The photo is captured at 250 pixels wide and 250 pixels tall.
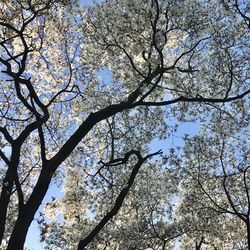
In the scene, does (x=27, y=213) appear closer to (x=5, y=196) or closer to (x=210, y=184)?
(x=5, y=196)

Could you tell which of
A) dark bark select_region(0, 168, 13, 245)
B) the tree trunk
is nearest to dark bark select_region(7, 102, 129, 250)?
the tree trunk

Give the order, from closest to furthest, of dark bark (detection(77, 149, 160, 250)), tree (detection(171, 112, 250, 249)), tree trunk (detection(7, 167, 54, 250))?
tree trunk (detection(7, 167, 54, 250)) < dark bark (detection(77, 149, 160, 250)) < tree (detection(171, 112, 250, 249))

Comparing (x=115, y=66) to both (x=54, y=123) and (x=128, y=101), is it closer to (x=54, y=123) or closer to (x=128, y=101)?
(x=128, y=101)

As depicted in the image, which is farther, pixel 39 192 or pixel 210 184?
pixel 210 184

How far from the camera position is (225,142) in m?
23.8

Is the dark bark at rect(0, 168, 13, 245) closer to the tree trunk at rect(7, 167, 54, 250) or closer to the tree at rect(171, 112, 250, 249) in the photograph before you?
the tree trunk at rect(7, 167, 54, 250)

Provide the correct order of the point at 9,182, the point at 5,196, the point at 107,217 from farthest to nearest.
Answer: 1. the point at 9,182
2. the point at 5,196
3. the point at 107,217

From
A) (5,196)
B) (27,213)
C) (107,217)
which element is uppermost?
(107,217)

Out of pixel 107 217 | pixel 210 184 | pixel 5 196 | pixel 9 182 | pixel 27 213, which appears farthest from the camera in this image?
pixel 210 184

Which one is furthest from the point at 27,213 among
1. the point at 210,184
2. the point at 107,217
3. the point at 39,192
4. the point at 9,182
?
the point at 210,184

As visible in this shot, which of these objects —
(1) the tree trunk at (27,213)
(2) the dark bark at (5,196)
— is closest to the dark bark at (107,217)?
(1) the tree trunk at (27,213)

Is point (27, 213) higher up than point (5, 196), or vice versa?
point (5, 196)

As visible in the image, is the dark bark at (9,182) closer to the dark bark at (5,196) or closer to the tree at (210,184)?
the dark bark at (5,196)

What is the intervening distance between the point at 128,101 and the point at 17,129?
21.4 ft
